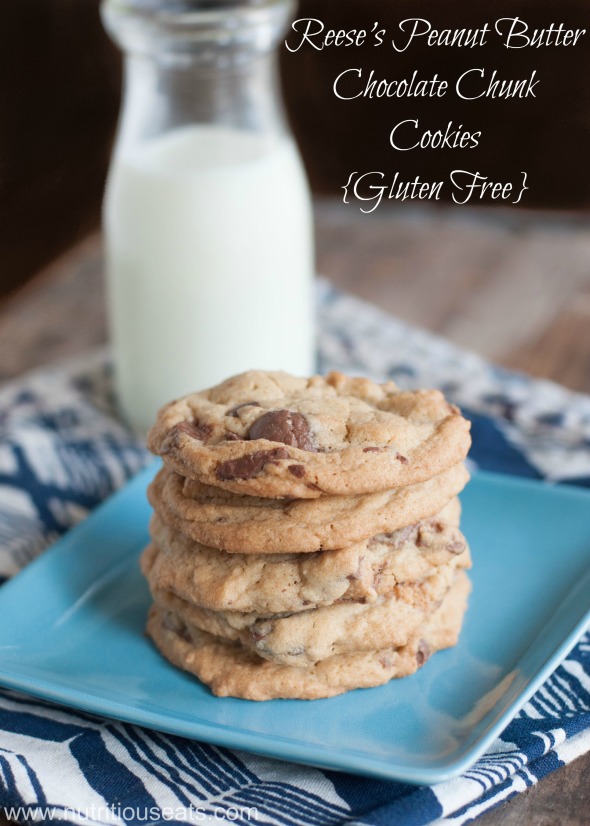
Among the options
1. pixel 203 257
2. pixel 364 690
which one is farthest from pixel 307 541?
pixel 203 257

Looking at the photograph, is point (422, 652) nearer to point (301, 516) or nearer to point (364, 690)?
point (364, 690)

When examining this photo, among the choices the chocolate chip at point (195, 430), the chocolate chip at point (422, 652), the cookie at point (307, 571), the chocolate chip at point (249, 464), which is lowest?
the chocolate chip at point (422, 652)

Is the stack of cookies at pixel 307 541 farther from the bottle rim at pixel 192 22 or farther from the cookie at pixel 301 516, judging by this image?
the bottle rim at pixel 192 22

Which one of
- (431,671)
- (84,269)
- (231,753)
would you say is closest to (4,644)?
(231,753)

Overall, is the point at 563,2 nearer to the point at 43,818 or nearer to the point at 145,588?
the point at 145,588

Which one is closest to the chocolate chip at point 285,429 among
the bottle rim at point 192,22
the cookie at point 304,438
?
the cookie at point 304,438

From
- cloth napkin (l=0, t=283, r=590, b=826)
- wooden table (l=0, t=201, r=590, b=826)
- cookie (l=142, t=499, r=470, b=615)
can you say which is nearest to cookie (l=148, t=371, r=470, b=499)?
cookie (l=142, t=499, r=470, b=615)

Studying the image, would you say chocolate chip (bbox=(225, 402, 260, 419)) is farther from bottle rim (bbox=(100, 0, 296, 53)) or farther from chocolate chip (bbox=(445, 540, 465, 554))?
bottle rim (bbox=(100, 0, 296, 53))

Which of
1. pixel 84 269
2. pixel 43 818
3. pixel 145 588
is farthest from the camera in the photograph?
pixel 84 269
